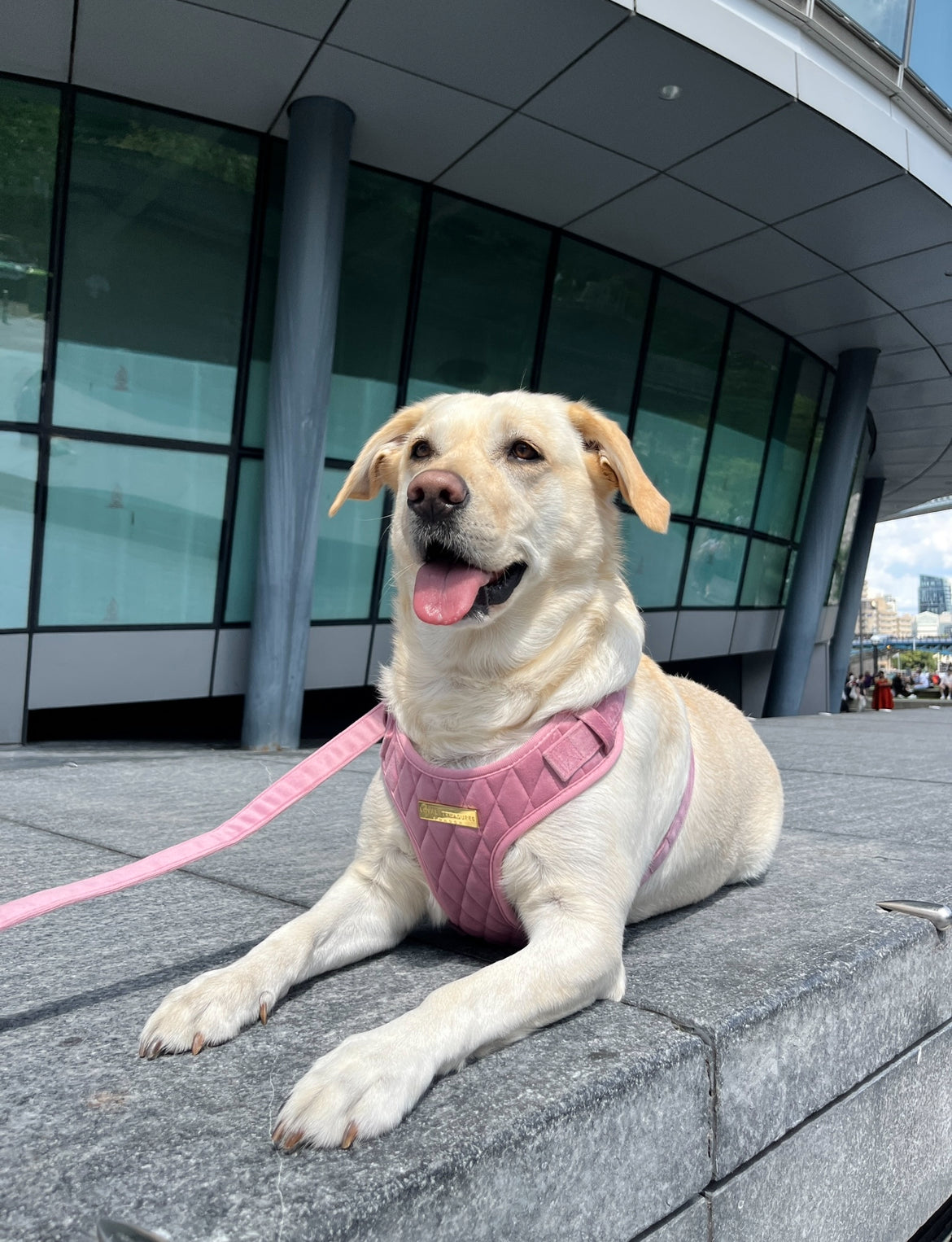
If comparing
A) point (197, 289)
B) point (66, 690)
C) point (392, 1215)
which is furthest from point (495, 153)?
point (392, 1215)

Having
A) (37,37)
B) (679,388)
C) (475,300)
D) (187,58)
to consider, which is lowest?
A: (679,388)

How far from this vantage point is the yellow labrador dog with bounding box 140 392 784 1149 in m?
1.95

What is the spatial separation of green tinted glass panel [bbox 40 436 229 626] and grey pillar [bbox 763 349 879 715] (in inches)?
475

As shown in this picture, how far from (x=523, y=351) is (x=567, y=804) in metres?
11.4

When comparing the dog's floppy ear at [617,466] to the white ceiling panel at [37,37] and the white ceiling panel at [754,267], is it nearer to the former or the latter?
the white ceiling panel at [37,37]

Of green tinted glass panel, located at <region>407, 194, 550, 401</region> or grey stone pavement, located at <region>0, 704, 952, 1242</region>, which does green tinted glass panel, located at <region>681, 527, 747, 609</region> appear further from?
grey stone pavement, located at <region>0, 704, 952, 1242</region>

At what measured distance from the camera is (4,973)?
2363 millimetres

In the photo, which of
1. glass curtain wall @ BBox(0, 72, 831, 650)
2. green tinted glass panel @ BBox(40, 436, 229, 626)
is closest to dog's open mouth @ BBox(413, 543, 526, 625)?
glass curtain wall @ BBox(0, 72, 831, 650)

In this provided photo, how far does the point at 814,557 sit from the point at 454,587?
56.3 ft

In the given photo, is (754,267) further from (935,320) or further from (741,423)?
(935,320)

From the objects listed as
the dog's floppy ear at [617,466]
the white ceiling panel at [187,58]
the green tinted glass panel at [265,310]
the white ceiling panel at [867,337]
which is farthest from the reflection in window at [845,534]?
the dog's floppy ear at [617,466]

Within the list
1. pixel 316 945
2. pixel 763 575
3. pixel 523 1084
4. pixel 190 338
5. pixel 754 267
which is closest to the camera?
pixel 523 1084

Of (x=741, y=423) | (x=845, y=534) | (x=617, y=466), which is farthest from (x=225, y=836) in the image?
(x=845, y=534)

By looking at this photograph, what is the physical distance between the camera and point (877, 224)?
37.6 feet
